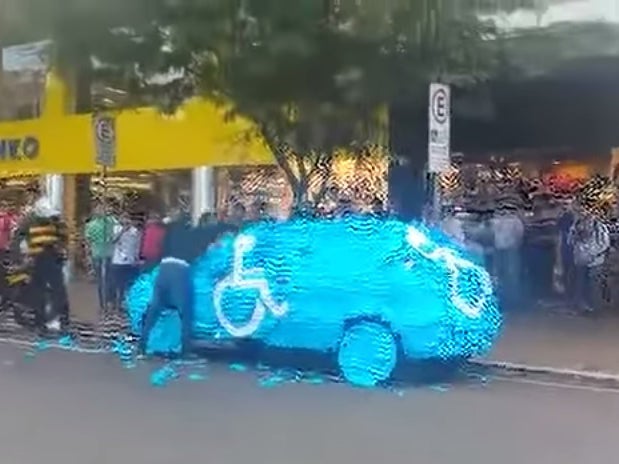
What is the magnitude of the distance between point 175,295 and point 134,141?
26.1ft

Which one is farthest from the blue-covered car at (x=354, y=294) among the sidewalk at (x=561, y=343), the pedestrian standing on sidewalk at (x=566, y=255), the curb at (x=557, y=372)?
the pedestrian standing on sidewalk at (x=566, y=255)

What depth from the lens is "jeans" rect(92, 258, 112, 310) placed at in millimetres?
13891

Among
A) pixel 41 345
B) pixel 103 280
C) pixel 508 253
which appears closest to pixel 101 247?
pixel 103 280

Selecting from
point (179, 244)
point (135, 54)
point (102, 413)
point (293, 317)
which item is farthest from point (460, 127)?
point (102, 413)

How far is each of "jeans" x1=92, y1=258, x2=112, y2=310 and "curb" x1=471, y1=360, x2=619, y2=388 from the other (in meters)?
5.69

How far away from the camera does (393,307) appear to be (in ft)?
28.3

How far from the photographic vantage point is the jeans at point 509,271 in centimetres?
1434

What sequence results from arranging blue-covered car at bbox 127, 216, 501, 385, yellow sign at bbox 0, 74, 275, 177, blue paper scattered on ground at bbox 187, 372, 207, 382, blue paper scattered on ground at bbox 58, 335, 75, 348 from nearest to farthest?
1. blue-covered car at bbox 127, 216, 501, 385
2. blue paper scattered on ground at bbox 187, 372, 207, 382
3. blue paper scattered on ground at bbox 58, 335, 75, 348
4. yellow sign at bbox 0, 74, 275, 177

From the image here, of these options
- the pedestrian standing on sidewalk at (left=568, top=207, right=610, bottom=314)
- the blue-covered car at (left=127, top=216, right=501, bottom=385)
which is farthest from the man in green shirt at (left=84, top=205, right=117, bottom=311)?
the pedestrian standing on sidewalk at (left=568, top=207, right=610, bottom=314)

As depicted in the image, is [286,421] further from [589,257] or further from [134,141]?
[134,141]

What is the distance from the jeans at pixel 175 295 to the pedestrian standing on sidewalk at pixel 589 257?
5.74 m

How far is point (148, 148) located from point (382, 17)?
5618 mm

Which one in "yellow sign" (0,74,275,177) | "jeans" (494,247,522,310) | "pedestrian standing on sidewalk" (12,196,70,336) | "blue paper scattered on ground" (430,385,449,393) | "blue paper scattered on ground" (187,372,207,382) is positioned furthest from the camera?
"yellow sign" (0,74,275,177)

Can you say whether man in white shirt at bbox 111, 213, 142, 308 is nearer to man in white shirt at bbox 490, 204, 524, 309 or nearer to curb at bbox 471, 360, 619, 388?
man in white shirt at bbox 490, 204, 524, 309
